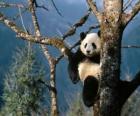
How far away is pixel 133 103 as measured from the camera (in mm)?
47625

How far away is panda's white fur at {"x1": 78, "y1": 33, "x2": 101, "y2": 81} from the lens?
26.7 ft

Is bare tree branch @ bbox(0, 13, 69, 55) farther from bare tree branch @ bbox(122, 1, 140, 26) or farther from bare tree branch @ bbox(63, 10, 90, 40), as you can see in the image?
bare tree branch @ bbox(63, 10, 90, 40)

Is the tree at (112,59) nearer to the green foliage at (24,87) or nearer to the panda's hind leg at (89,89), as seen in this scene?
the panda's hind leg at (89,89)

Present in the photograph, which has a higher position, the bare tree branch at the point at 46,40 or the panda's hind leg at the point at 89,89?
the bare tree branch at the point at 46,40

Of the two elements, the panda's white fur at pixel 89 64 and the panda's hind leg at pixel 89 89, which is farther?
the panda's white fur at pixel 89 64

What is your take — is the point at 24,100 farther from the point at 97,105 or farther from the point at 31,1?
the point at 97,105

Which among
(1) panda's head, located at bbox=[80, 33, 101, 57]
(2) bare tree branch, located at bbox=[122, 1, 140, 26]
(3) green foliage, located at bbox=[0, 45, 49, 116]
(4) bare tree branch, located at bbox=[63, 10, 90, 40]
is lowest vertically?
(3) green foliage, located at bbox=[0, 45, 49, 116]

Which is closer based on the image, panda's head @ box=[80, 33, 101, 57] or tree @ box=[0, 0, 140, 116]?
tree @ box=[0, 0, 140, 116]

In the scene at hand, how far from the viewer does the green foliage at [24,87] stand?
35.7 m

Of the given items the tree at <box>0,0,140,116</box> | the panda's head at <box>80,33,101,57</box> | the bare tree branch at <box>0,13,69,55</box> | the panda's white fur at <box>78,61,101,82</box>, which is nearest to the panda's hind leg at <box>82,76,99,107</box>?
the panda's white fur at <box>78,61,101,82</box>

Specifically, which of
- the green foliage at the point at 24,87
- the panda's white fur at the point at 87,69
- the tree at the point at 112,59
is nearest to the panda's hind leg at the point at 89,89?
the panda's white fur at the point at 87,69

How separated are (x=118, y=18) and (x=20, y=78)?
103 ft

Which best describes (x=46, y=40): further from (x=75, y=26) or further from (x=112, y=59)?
(x=75, y=26)

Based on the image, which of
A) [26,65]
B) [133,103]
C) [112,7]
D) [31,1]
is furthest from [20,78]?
[112,7]
